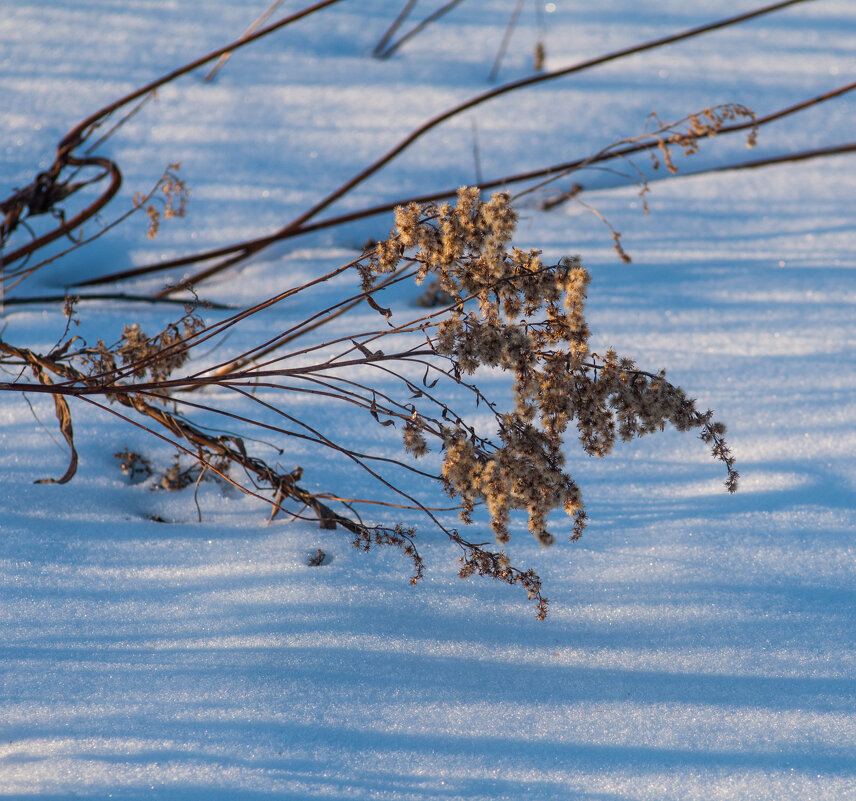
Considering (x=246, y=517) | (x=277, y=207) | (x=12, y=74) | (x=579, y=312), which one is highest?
(x=12, y=74)

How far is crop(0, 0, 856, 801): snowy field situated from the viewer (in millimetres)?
996

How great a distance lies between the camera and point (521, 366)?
2.84 ft

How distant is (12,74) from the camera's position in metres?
2.18

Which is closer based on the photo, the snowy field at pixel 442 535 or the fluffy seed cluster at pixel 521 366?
the fluffy seed cluster at pixel 521 366

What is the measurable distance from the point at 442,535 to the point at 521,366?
1.72 ft

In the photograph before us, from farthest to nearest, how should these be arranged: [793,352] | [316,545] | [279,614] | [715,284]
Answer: [715,284] < [793,352] < [316,545] < [279,614]

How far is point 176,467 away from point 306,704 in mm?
511

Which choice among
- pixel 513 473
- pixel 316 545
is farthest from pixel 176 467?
pixel 513 473

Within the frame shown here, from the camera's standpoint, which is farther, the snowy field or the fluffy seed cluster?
the snowy field

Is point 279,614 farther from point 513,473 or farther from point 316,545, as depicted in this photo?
point 513,473

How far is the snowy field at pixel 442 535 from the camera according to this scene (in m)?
1.00

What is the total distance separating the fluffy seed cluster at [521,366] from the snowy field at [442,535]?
13.3 inches

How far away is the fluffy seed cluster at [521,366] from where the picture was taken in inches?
33.3

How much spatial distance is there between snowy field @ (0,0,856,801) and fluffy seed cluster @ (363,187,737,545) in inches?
13.3
